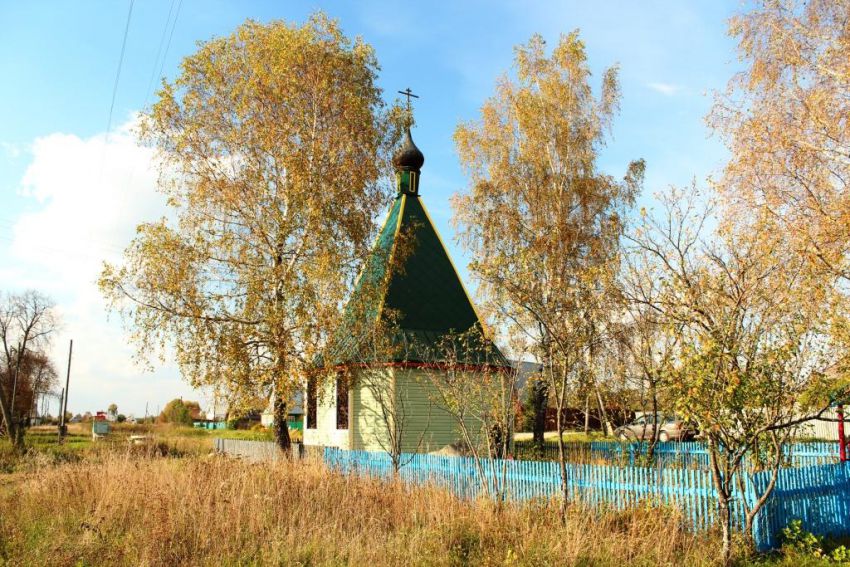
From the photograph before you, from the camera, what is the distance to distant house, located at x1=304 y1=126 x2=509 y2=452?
1534 cm

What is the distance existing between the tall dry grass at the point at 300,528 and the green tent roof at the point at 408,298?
19.5 feet

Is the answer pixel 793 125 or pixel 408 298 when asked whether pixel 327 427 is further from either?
pixel 793 125

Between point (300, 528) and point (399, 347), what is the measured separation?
28.7ft

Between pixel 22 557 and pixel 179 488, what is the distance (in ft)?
7.33

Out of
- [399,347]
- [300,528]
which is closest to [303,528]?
[300,528]

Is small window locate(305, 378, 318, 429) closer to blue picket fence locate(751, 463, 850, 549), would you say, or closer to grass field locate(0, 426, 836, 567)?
grass field locate(0, 426, 836, 567)

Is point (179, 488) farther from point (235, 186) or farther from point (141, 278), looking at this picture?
point (235, 186)

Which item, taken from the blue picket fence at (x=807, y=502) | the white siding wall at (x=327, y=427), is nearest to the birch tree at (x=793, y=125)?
the blue picket fence at (x=807, y=502)

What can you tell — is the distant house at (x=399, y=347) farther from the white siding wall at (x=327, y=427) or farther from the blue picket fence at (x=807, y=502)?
the blue picket fence at (x=807, y=502)

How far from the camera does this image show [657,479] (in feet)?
27.7

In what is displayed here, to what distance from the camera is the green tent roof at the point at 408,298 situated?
1529cm

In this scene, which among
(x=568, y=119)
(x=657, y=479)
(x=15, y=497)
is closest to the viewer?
(x=657, y=479)

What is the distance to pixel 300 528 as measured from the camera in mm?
7152

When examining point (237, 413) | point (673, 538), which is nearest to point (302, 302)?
point (237, 413)
